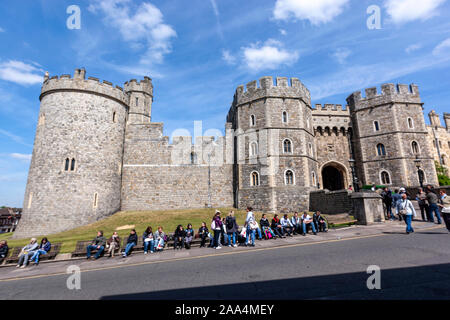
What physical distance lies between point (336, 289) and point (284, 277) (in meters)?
1.15

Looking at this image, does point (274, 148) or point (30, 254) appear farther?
point (274, 148)

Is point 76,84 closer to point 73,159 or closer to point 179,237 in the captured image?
point 73,159

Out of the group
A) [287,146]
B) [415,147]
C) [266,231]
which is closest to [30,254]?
[266,231]

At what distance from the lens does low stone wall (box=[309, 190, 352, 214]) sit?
663 inches

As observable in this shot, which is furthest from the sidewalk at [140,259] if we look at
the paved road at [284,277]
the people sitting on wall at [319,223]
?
the people sitting on wall at [319,223]

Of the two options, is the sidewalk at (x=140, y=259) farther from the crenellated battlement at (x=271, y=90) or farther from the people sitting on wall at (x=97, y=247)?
the crenellated battlement at (x=271, y=90)

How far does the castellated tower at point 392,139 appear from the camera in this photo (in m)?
22.8

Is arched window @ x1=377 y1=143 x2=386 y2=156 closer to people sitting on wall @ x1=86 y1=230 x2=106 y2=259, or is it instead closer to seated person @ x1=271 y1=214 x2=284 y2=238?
seated person @ x1=271 y1=214 x2=284 y2=238

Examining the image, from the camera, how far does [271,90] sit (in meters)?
21.2

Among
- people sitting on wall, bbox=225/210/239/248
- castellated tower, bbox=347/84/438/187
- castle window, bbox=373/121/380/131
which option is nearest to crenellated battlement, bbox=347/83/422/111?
castellated tower, bbox=347/84/438/187

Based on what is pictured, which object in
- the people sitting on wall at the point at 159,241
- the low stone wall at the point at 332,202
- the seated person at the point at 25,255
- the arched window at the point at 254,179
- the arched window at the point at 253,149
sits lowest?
the seated person at the point at 25,255

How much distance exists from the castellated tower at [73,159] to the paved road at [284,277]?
11783 millimetres

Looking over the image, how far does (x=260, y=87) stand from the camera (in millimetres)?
21656
